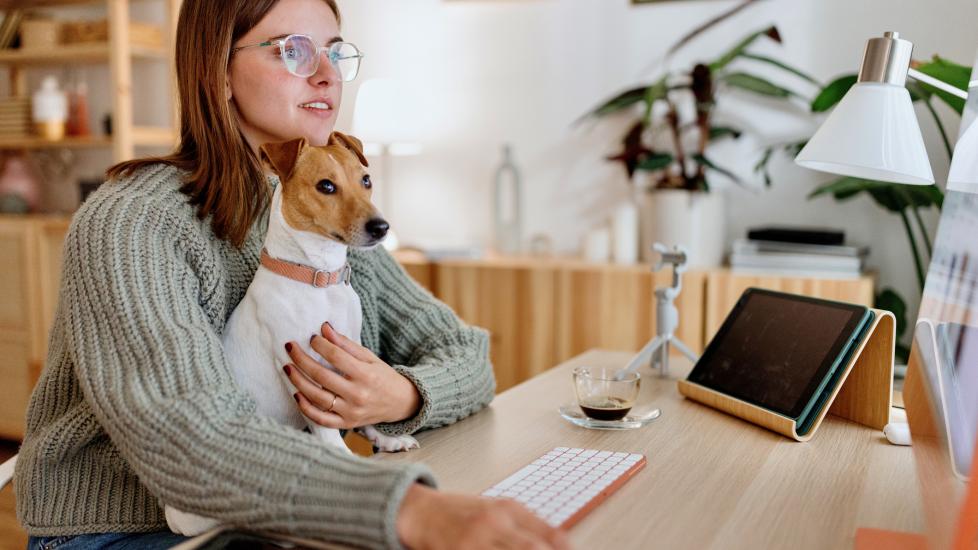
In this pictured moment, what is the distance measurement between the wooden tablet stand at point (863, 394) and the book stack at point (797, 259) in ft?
3.78

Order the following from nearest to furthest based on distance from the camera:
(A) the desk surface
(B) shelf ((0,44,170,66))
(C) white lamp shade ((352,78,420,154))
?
(A) the desk surface → (C) white lamp shade ((352,78,420,154)) → (B) shelf ((0,44,170,66))

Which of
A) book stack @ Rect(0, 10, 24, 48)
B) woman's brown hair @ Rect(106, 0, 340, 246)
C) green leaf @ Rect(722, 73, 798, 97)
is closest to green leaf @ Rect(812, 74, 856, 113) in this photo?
green leaf @ Rect(722, 73, 798, 97)

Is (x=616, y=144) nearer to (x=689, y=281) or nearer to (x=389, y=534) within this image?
(x=689, y=281)

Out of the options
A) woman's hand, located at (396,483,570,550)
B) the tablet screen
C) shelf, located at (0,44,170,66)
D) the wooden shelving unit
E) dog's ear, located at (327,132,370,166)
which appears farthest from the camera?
shelf, located at (0,44,170,66)

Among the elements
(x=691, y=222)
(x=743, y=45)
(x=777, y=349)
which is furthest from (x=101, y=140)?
(x=777, y=349)

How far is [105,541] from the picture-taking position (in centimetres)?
116

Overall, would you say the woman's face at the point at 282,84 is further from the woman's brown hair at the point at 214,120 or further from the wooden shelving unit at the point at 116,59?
the wooden shelving unit at the point at 116,59

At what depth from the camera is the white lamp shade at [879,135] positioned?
4.16 ft

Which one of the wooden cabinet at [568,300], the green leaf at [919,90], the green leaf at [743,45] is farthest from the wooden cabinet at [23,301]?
the green leaf at [919,90]

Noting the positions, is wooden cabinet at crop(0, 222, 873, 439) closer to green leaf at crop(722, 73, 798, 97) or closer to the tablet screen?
green leaf at crop(722, 73, 798, 97)

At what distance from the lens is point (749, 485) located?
1.07 meters

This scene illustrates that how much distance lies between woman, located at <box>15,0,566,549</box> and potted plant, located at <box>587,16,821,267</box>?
1.33 meters

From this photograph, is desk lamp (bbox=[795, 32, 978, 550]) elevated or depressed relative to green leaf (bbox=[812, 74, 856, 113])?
depressed

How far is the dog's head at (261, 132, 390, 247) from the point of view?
107 centimetres
